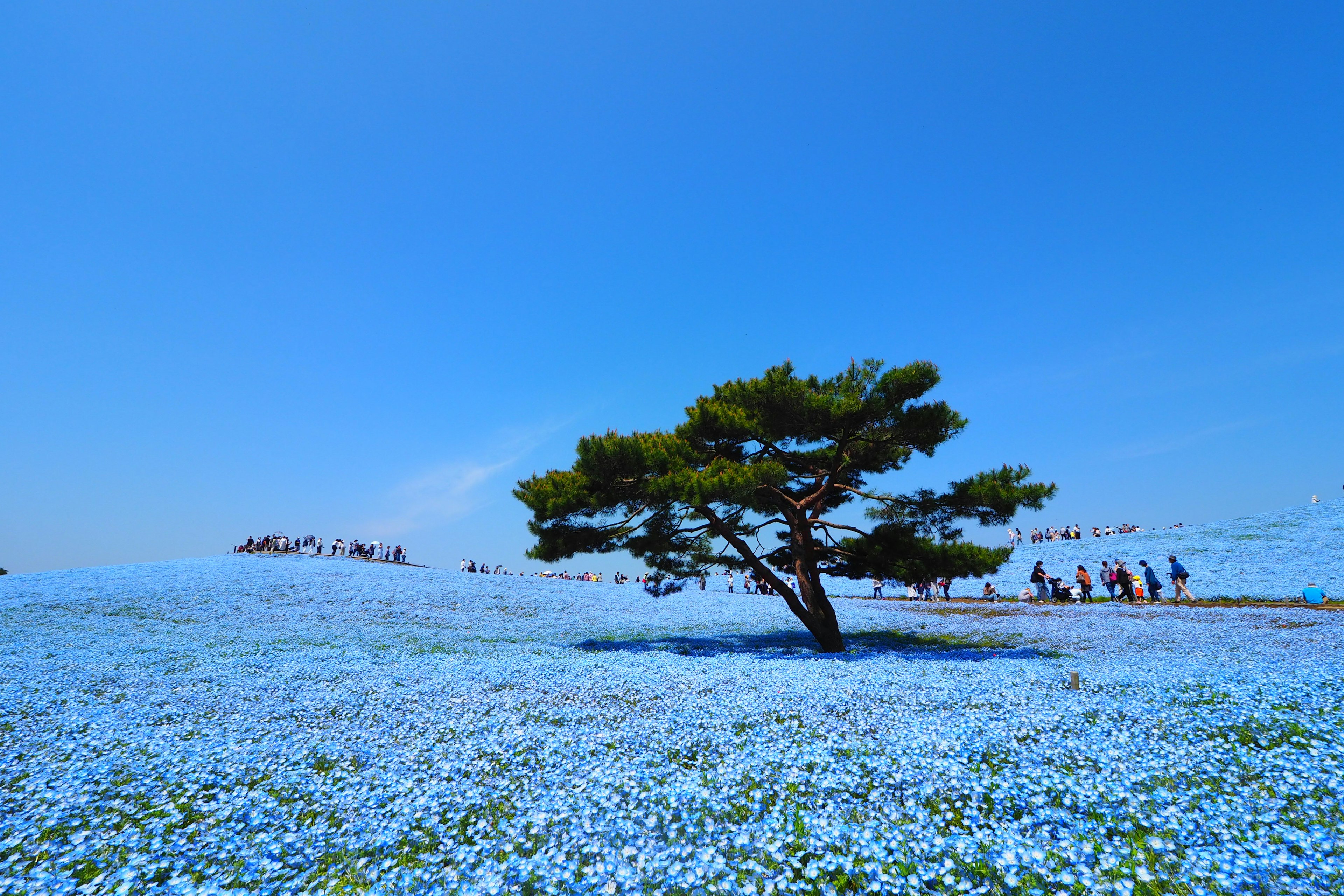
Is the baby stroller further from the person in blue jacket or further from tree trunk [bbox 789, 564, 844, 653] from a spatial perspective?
tree trunk [bbox 789, 564, 844, 653]

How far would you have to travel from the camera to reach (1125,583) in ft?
80.4

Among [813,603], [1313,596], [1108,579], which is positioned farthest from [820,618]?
[1108,579]

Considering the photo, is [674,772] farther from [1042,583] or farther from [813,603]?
[1042,583]

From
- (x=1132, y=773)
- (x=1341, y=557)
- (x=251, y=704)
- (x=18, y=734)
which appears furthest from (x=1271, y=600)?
(x=18, y=734)

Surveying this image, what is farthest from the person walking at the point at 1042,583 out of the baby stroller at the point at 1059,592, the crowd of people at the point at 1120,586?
the baby stroller at the point at 1059,592

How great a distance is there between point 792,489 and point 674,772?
35.8ft

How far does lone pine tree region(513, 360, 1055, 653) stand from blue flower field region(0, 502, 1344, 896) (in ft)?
8.76

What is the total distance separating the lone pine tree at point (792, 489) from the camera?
1317 cm

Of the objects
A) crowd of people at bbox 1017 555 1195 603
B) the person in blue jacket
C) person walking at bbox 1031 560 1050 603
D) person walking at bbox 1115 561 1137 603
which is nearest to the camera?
the person in blue jacket

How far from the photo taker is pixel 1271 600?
20750 millimetres

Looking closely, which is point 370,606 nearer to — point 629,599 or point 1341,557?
point 629,599

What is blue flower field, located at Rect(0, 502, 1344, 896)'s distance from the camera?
4.13 meters

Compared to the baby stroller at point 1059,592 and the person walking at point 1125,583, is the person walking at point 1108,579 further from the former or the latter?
the baby stroller at point 1059,592

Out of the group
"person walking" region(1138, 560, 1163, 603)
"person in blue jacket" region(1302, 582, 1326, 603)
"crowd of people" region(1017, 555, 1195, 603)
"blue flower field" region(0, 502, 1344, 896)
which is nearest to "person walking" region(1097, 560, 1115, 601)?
"crowd of people" region(1017, 555, 1195, 603)
